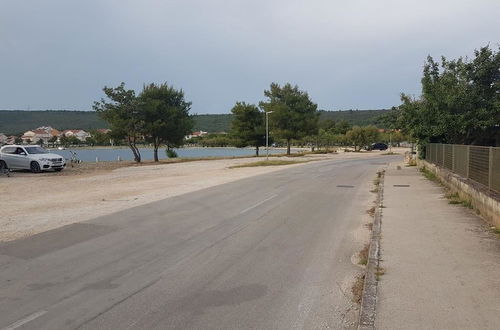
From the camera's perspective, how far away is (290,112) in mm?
63688

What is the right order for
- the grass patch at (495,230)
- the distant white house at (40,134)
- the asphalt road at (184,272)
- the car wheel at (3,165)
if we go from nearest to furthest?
1. the asphalt road at (184,272)
2. the grass patch at (495,230)
3. the car wheel at (3,165)
4. the distant white house at (40,134)

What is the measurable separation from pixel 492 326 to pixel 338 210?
26.8 feet

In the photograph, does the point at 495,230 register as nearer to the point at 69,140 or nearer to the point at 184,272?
the point at 184,272

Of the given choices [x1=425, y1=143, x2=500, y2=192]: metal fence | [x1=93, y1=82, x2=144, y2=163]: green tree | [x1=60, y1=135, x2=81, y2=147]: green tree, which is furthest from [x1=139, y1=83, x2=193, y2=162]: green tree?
[x1=60, y1=135, x2=81, y2=147]: green tree

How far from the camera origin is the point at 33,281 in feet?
19.9

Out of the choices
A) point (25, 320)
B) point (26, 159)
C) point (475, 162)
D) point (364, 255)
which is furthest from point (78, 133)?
point (25, 320)

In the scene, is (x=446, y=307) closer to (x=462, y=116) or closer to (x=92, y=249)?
(x=92, y=249)

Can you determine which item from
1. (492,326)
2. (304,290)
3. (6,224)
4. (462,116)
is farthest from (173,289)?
(462,116)

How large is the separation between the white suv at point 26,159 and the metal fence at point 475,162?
23.5m

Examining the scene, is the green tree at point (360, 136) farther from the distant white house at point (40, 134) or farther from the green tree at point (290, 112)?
the distant white house at point (40, 134)

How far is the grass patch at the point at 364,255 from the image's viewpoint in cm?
700

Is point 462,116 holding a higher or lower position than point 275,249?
higher

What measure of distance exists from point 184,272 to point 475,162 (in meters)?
9.24

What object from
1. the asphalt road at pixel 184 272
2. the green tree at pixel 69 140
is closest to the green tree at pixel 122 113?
the asphalt road at pixel 184 272
